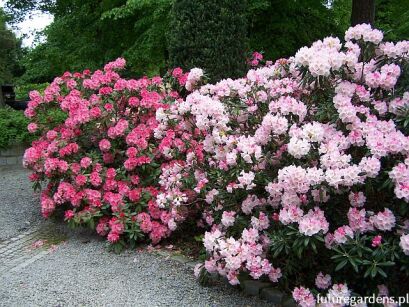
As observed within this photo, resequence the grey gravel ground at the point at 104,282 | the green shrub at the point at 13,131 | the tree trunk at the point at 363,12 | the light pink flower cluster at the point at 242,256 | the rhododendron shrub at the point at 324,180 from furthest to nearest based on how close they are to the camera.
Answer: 1. the tree trunk at the point at 363,12
2. the green shrub at the point at 13,131
3. the grey gravel ground at the point at 104,282
4. the light pink flower cluster at the point at 242,256
5. the rhododendron shrub at the point at 324,180

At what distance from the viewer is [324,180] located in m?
2.45

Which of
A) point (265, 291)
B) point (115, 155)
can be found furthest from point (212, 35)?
point (265, 291)

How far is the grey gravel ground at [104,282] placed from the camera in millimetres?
2941

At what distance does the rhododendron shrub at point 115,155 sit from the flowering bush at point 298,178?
0.02 m

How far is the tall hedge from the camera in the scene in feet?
17.2

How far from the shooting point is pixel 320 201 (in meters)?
2.57

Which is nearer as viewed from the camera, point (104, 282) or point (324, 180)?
point (324, 180)

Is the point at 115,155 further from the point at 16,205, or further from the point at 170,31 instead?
the point at 170,31

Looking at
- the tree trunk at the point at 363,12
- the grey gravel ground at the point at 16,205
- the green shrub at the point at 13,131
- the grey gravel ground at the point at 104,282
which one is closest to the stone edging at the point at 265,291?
the grey gravel ground at the point at 104,282

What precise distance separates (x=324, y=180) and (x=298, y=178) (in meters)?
0.14

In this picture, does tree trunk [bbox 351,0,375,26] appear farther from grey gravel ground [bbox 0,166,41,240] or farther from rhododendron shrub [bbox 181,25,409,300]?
grey gravel ground [bbox 0,166,41,240]

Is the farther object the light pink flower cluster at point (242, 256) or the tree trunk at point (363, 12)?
the tree trunk at point (363, 12)

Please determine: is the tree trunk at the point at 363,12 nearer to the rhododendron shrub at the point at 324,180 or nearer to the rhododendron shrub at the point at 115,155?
the rhododendron shrub at the point at 115,155

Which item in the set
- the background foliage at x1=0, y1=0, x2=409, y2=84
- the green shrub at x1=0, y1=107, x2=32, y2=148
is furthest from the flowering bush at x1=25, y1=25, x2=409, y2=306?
the green shrub at x1=0, y1=107, x2=32, y2=148
